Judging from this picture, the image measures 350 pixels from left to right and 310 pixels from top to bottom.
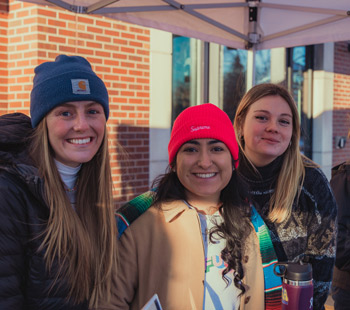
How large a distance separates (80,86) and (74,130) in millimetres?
178

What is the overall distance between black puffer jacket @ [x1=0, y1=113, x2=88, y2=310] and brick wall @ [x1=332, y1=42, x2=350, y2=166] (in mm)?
7449

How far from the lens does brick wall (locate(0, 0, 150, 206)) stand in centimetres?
428

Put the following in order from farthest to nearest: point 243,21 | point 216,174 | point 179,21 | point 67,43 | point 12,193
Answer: point 67,43 → point 243,21 → point 179,21 → point 216,174 → point 12,193

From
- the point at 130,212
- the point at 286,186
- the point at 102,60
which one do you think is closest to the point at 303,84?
the point at 102,60

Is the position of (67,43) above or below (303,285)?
above

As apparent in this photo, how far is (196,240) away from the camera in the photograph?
189cm

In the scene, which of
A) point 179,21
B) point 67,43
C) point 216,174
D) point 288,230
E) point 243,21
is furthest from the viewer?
point 67,43

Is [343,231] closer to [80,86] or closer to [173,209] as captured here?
[173,209]

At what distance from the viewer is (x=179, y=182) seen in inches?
82.3

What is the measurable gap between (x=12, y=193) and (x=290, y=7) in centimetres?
322

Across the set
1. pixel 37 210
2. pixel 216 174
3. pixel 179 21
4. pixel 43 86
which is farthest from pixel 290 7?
pixel 37 210

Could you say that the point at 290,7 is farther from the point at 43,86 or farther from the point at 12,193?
the point at 12,193

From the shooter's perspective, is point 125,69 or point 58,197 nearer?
point 58,197

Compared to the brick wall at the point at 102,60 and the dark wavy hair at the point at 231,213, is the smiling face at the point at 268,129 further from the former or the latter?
the brick wall at the point at 102,60
